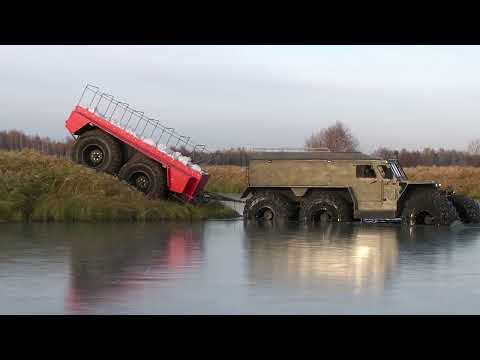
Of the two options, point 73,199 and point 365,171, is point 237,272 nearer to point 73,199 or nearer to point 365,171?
point 365,171

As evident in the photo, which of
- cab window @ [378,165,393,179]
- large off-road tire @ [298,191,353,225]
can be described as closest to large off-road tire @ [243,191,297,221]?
large off-road tire @ [298,191,353,225]

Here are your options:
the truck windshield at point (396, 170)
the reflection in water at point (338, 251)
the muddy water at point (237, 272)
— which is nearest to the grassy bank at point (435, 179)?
the truck windshield at point (396, 170)

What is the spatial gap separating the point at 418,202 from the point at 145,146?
341 inches

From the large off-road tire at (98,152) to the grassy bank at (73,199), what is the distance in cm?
62

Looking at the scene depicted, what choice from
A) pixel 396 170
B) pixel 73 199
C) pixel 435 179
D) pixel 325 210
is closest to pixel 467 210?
pixel 396 170

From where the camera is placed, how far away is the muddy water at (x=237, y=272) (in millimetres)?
9945

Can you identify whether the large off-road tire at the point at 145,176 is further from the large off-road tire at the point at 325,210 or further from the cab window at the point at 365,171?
the cab window at the point at 365,171

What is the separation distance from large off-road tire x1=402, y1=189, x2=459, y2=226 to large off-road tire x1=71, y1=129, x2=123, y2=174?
933 centimetres

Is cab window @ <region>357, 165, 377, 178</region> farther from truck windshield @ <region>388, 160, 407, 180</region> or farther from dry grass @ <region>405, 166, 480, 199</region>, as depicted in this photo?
dry grass @ <region>405, 166, 480, 199</region>

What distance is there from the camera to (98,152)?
27969 millimetres

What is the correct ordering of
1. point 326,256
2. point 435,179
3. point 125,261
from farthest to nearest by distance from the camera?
point 435,179, point 326,256, point 125,261

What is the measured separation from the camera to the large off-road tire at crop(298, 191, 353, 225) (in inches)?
985

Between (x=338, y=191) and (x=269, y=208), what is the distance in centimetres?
209

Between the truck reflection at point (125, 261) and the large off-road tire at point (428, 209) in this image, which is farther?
the large off-road tire at point (428, 209)
